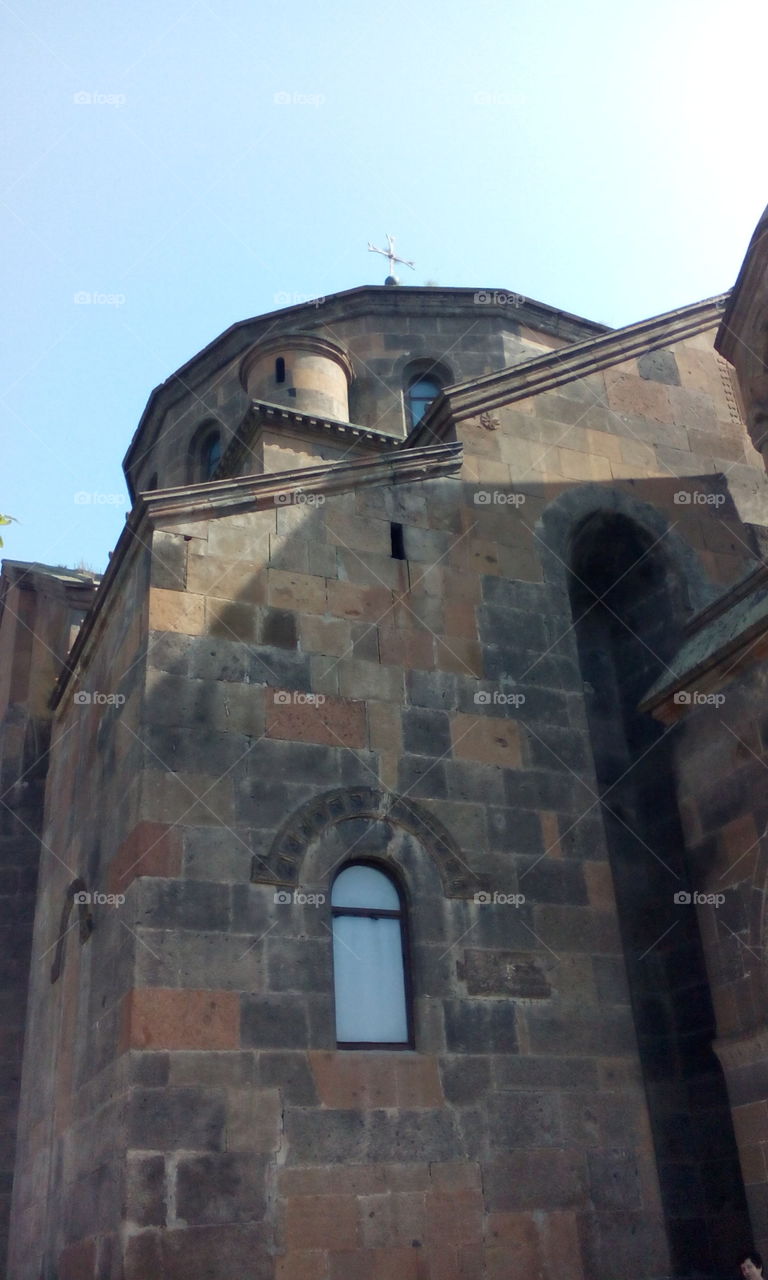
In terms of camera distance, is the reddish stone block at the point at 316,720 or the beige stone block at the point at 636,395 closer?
the reddish stone block at the point at 316,720

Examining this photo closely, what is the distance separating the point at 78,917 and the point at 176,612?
120 inches

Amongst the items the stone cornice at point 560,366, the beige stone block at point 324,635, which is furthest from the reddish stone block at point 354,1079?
the stone cornice at point 560,366

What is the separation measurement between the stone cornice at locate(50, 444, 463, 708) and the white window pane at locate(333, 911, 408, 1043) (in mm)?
3878

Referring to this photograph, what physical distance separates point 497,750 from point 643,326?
21.0ft

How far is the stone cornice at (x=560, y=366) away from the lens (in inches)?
495

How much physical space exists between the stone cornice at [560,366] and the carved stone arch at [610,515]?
4.45 ft

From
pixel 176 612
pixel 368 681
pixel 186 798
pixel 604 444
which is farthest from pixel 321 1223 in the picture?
pixel 604 444

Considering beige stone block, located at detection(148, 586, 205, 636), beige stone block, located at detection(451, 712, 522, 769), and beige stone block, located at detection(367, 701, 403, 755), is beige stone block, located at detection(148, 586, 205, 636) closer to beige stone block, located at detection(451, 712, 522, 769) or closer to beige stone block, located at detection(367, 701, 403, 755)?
beige stone block, located at detection(367, 701, 403, 755)

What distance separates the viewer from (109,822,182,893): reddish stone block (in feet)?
29.3

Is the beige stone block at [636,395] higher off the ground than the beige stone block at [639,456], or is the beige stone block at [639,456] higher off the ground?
the beige stone block at [636,395]

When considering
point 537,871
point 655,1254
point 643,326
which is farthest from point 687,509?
point 655,1254

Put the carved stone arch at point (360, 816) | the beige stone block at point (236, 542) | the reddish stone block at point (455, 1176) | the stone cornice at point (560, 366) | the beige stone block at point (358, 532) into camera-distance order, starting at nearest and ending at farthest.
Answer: the reddish stone block at point (455, 1176) < the carved stone arch at point (360, 816) < the beige stone block at point (236, 542) < the beige stone block at point (358, 532) < the stone cornice at point (560, 366)

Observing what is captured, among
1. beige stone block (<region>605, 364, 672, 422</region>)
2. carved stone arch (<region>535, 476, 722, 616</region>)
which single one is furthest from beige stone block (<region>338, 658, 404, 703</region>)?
beige stone block (<region>605, 364, 672, 422</region>)

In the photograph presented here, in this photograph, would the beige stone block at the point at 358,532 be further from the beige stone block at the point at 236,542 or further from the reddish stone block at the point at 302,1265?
the reddish stone block at the point at 302,1265
